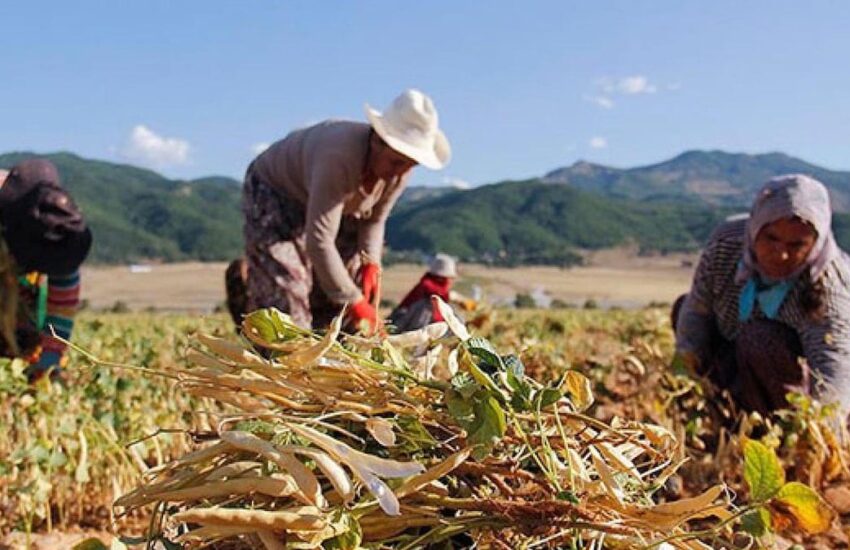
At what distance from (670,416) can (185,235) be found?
82.9m

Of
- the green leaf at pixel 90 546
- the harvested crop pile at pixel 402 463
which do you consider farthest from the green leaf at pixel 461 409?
the green leaf at pixel 90 546

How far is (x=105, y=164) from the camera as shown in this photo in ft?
422

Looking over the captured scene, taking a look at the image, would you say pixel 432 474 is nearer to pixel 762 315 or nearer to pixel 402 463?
pixel 402 463

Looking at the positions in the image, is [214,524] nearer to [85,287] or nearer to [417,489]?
[417,489]

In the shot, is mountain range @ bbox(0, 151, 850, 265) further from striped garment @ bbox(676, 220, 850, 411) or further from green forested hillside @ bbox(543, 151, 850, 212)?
green forested hillside @ bbox(543, 151, 850, 212)

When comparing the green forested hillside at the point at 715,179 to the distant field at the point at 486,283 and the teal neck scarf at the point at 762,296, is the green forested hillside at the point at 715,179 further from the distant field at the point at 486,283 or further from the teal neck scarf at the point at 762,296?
the teal neck scarf at the point at 762,296

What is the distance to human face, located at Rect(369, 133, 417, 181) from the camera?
9.91 ft

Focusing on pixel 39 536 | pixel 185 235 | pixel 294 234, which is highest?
pixel 294 234

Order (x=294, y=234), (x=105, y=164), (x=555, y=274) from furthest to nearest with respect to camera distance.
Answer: (x=105, y=164) < (x=555, y=274) < (x=294, y=234)

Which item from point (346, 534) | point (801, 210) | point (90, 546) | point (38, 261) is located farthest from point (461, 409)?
point (38, 261)

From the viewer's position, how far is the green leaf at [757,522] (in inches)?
38.7

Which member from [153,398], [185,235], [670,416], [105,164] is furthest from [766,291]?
[105,164]

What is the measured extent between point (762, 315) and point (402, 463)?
223 centimetres

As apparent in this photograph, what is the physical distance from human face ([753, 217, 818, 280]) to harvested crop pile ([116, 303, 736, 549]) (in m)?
1.63
